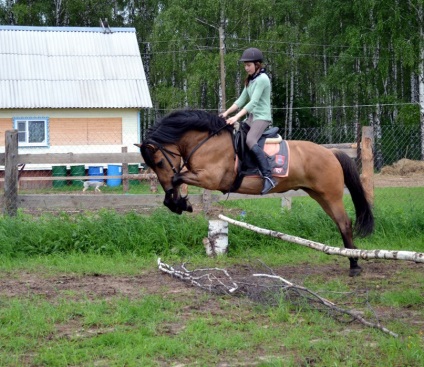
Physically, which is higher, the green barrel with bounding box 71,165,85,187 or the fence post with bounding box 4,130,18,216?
the fence post with bounding box 4,130,18,216

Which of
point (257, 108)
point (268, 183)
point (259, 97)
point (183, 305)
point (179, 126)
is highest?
point (259, 97)

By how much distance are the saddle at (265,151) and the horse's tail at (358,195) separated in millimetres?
1101

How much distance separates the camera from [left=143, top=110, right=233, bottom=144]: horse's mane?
332 inches

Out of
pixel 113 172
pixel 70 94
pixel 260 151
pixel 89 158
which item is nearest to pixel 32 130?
pixel 70 94

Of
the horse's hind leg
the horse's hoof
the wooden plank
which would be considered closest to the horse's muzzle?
the horse's hind leg

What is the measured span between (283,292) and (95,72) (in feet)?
76.2

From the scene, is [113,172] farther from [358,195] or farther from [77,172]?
[358,195]

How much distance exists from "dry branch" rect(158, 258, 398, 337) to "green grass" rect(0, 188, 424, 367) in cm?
13

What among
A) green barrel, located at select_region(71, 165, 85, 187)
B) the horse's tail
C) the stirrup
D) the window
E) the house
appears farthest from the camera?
the window

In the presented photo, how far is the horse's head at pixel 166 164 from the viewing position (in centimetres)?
831

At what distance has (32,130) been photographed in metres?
27.4

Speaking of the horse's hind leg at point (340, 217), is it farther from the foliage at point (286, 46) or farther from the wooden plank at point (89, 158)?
the foliage at point (286, 46)

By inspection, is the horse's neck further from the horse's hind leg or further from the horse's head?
the horse's hind leg

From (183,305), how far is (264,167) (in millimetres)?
2382
